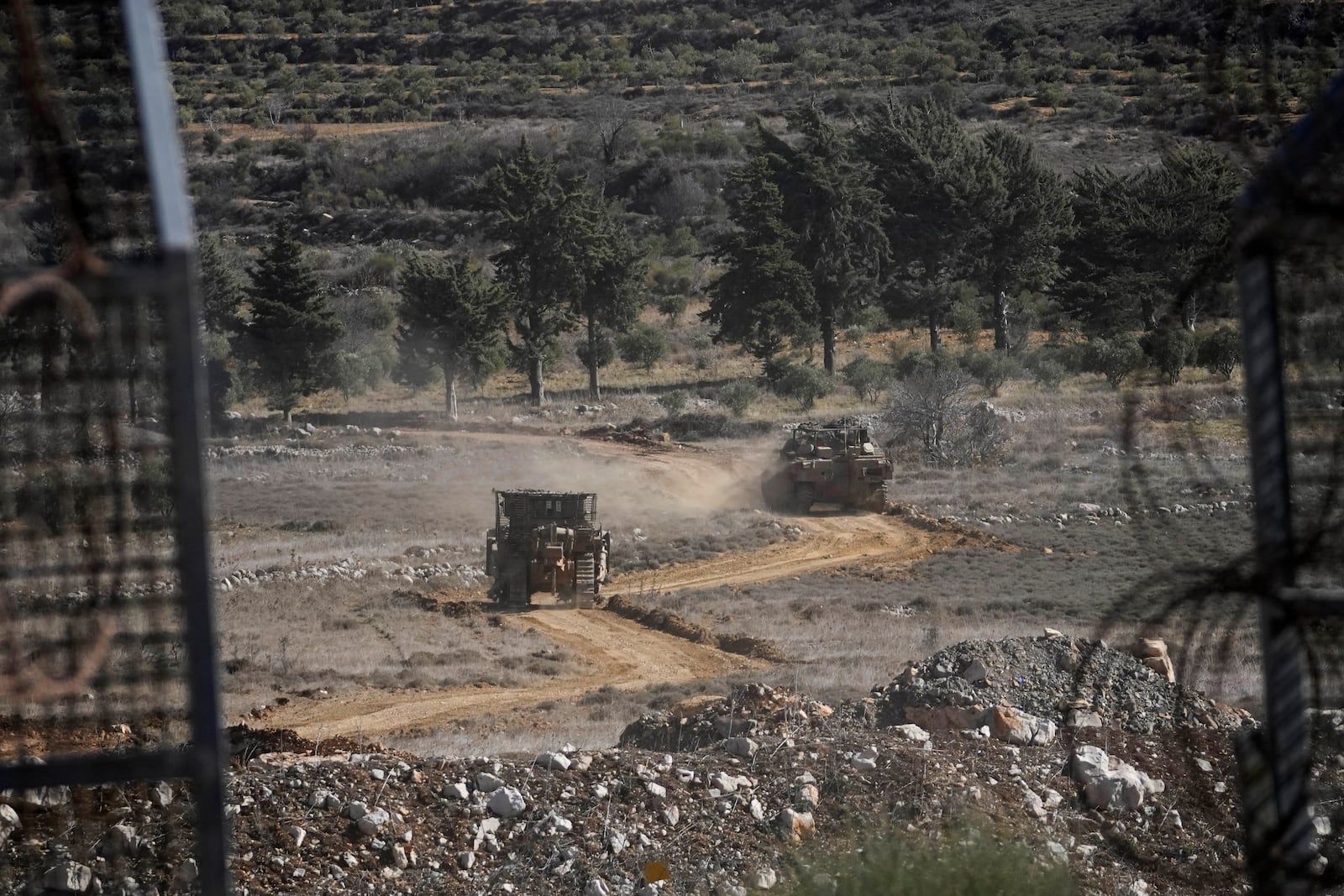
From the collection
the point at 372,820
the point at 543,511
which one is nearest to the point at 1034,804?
the point at 372,820

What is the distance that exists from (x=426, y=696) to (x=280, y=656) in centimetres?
233

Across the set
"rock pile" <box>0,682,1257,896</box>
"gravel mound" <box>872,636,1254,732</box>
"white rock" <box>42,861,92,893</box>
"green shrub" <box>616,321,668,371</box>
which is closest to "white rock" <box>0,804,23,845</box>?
"rock pile" <box>0,682,1257,896</box>

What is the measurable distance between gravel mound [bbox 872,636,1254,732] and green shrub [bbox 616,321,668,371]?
1314 inches

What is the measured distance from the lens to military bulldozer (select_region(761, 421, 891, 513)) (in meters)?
26.6

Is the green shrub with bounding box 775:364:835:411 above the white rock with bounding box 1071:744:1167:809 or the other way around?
above

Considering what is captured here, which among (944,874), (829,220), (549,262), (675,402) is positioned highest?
(829,220)

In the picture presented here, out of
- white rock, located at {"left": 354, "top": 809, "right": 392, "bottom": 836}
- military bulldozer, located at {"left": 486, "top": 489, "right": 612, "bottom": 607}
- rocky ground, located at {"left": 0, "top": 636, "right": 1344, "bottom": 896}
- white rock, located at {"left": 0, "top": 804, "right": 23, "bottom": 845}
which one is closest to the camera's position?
white rock, located at {"left": 0, "top": 804, "right": 23, "bottom": 845}

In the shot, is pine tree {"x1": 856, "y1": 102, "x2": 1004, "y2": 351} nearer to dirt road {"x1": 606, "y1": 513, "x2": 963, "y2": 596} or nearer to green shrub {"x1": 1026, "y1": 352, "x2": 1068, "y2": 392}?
green shrub {"x1": 1026, "y1": 352, "x2": 1068, "y2": 392}

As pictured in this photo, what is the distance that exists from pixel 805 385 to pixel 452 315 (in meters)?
10.1

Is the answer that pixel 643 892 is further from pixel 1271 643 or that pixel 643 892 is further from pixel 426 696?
pixel 426 696

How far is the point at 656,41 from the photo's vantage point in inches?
3314

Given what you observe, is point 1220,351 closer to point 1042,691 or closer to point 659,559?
point 659,559

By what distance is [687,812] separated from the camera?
875cm

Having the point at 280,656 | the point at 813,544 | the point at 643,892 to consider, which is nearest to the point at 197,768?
the point at 643,892
